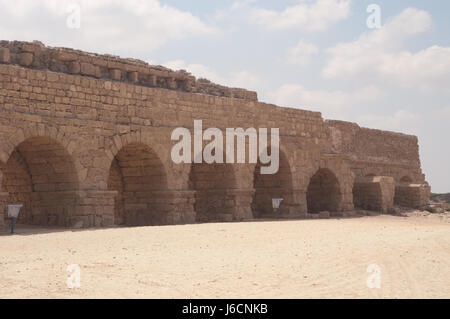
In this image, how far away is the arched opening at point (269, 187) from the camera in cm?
1764

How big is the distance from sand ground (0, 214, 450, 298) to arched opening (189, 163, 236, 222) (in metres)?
4.98

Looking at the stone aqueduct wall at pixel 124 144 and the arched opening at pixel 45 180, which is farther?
the arched opening at pixel 45 180

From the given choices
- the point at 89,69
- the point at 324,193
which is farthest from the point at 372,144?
the point at 89,69

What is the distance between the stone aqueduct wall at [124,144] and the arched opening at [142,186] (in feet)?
0.09

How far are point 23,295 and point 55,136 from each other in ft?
23.7

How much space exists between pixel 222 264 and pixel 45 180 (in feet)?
23.7

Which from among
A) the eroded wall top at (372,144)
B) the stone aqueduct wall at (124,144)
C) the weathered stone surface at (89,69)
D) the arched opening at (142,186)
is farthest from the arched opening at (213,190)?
the eroded wall top at (372,144)

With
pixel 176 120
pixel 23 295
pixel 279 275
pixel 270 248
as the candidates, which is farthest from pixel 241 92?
pixel 23 295

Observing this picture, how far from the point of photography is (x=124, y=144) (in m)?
13.3

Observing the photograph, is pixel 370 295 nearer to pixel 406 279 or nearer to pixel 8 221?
pixel 406 279

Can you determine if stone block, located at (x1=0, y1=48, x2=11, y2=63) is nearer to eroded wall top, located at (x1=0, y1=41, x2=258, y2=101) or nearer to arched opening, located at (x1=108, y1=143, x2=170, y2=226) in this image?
eroded wall top, located at (x1=0, y1=41, x2=258, y2=101)

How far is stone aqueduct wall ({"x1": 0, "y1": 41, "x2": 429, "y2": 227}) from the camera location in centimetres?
1216

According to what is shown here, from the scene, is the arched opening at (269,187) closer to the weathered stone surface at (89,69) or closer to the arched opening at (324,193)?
the arched opening at (324,193)

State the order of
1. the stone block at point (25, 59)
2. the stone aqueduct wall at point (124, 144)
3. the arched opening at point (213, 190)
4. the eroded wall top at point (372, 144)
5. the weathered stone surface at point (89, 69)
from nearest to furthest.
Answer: the stone aqueduct wall at point (124, 144) → the stone block at point (25, 59) → the weathered stone surface at point (89, 69) → the arched opening at point (213, 190) → the eroded wall top at point (372, 144)
